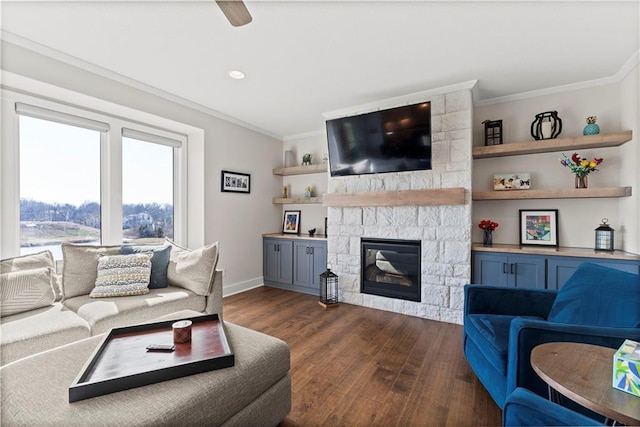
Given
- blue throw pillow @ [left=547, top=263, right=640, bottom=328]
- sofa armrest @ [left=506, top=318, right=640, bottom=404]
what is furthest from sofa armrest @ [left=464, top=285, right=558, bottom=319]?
sofa armrest @ [left=506, top=318, right=640, bottom=404]

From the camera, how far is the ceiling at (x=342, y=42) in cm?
190

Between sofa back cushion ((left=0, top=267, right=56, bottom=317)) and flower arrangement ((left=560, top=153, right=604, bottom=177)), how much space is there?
15.7ft

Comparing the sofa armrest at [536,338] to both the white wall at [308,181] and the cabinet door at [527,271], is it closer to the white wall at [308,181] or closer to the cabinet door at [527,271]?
the cabinet door at [527,271]

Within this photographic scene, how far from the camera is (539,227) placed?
10.3ft

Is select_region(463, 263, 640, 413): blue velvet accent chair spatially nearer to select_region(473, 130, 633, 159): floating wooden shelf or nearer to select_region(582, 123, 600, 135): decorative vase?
select_region(473, 130, 633, 159): floating wooden shelf

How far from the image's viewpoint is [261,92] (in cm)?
321

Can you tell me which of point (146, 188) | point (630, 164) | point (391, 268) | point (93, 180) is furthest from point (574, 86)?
point (93, 180)

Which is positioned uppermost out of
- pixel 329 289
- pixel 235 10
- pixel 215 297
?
pixel 235 10

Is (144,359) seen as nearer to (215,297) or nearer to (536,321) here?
(215,297)

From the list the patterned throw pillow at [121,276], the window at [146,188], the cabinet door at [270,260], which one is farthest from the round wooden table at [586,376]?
the cabinet door at [270,260]

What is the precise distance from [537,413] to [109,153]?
12.7 feet

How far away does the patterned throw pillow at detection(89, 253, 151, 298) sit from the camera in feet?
7.54

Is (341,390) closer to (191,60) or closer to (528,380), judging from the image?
(528,380)

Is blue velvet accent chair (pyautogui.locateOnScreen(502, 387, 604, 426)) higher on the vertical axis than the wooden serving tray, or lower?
higher
